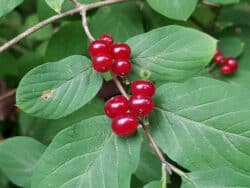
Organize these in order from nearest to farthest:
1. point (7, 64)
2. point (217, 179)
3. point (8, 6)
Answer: point (217, 179), point (8, 6), point (7, 64)

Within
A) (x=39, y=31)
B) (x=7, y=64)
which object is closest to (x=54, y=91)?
(x=7, y=64)

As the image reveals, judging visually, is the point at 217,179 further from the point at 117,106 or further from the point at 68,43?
the point at 68,43

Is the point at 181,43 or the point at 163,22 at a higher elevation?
the point at 181,43

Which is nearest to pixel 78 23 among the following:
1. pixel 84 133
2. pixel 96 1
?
pixel 96 1

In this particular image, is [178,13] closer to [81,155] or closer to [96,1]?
[96,1]

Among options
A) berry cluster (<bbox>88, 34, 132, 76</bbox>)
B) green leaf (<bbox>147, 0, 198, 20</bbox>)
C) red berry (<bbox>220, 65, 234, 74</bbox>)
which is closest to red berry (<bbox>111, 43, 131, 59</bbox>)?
berry cluster (<bbox>88, 34, 132, 76</bbox>)
